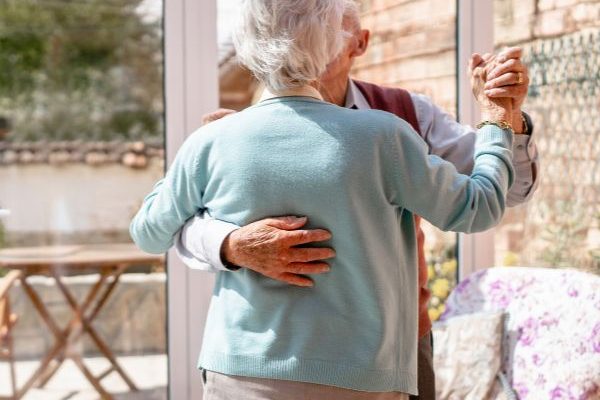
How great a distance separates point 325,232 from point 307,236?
0.03m

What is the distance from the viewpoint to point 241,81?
3053mm

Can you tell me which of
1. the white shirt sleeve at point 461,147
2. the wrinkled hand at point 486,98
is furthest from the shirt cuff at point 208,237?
the white shirt sleeve at point 461,147

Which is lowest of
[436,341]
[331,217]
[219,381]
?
[436,341]

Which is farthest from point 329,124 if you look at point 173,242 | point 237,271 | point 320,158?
point 173,242

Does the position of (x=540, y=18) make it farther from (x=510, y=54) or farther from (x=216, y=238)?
(x=216, y=238)

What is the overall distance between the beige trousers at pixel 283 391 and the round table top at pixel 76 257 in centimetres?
156

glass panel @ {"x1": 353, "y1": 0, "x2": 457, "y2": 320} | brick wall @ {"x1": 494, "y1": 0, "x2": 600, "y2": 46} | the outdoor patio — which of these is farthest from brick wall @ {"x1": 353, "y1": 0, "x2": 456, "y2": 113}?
the outdoor patio

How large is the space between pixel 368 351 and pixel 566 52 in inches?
83.8

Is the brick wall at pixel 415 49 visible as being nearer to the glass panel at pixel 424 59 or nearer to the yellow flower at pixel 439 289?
the glass panel at pixel 424 59

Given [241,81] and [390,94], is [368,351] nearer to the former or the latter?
[390,94]

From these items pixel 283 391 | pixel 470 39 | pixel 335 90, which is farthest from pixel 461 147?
pixel 470 39

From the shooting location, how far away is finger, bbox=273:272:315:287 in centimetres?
149

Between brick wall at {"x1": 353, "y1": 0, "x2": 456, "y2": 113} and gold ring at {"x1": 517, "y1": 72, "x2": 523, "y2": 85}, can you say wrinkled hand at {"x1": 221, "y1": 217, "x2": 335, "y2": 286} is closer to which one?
gold ring at {"x1": 517, "y1": 72, "x2": 523, "y2": 85}

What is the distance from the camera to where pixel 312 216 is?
4.91ft
